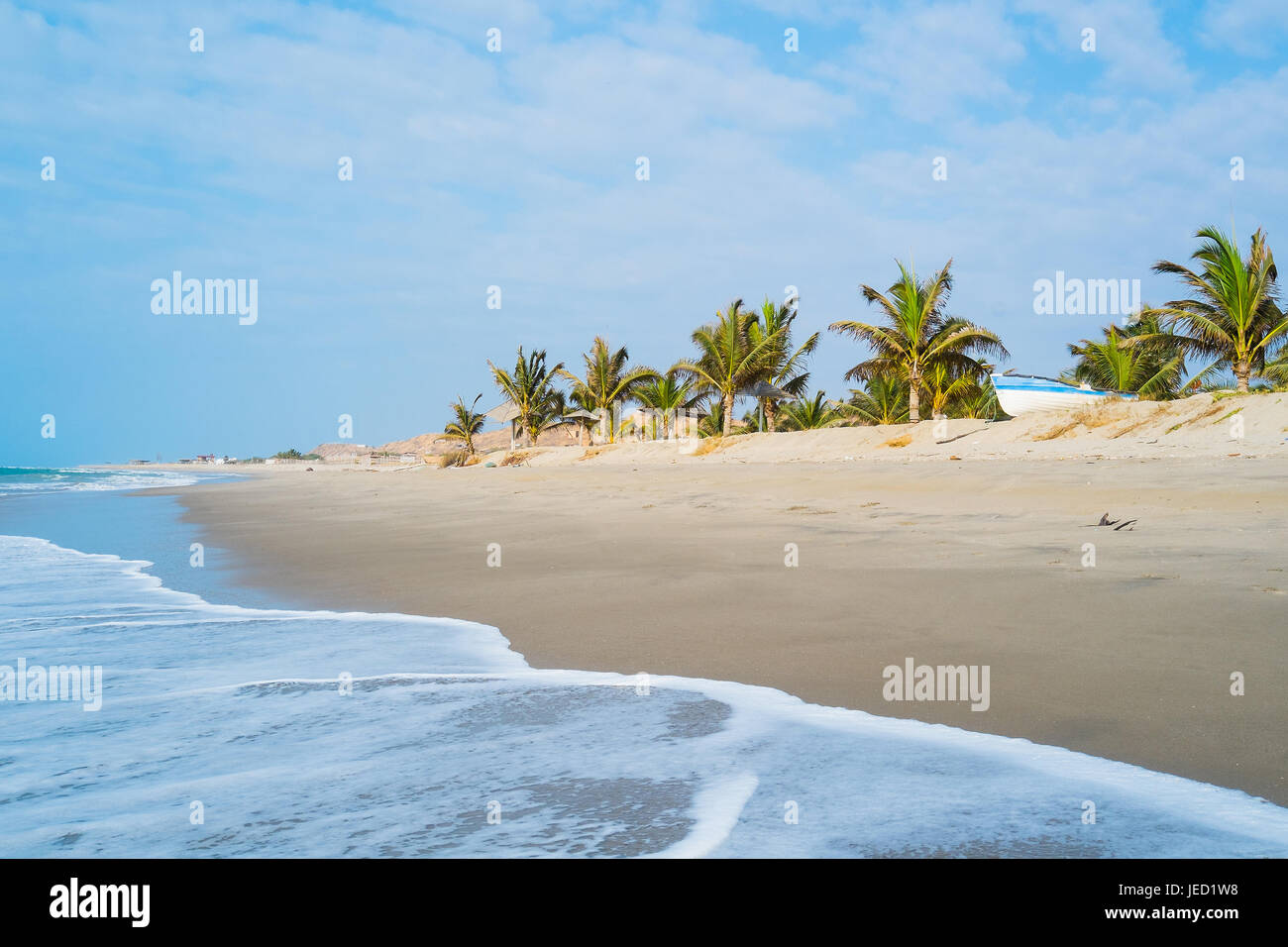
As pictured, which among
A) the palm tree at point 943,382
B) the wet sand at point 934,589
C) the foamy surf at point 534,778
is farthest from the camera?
the palm tree at point 943,382

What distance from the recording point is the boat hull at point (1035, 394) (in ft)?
74.8

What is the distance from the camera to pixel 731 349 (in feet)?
95.7

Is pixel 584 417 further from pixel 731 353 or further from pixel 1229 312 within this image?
pixel 1229 312

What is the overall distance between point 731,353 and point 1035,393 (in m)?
10.3

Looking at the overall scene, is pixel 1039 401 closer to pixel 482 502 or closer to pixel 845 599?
pixel 482 502

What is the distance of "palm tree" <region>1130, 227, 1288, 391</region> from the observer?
62.5 ft

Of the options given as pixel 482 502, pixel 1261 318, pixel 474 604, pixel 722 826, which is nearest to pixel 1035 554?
pixel 474 604

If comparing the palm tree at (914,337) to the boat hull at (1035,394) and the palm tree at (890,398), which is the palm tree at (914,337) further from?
the palm tree at (890,398)

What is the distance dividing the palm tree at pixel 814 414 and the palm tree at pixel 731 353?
8.75 meters

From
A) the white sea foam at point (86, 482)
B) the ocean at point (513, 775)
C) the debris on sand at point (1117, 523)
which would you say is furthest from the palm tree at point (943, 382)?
the white sea foam at point (86, 482)

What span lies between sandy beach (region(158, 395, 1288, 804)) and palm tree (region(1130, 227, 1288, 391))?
9560 millimetres

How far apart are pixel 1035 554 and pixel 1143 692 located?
115 inches

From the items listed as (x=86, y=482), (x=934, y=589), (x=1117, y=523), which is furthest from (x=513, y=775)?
(x=86, y=482)

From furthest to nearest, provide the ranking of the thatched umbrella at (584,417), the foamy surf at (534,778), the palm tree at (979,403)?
the thatched umbrella at (584,417)
the palm tree at (979,403)
the foamy surf at (534,778)
